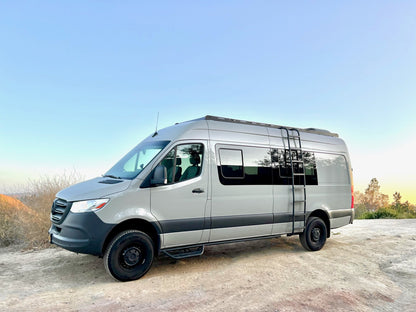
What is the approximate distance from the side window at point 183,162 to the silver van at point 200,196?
2 centimetres

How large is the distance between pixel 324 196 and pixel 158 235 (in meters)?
4.66

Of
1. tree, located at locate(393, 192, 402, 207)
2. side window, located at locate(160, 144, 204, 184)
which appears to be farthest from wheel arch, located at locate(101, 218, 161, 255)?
tree, located at locate(393, 192, 402, 207)

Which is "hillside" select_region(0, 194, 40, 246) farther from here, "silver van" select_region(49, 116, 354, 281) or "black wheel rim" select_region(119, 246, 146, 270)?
"black wheel rim" select_region(119, 246, 146, 270)

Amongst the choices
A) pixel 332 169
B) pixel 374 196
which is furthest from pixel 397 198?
pixel 332 169

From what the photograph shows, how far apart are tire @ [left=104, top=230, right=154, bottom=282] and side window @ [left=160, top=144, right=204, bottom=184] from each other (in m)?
1.13

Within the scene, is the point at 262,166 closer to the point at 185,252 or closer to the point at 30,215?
the point at 185,252

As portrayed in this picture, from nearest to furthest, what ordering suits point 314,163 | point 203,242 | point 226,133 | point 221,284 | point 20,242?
point 221,284 → point 203,242 → point 226,133 → point 314,163 → point 20,242

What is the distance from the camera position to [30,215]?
877cm

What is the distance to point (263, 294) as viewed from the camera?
459 centimetres

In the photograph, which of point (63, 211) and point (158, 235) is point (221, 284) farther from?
point (63, 211)

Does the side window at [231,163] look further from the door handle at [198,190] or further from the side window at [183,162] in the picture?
the door handle at [198,190]

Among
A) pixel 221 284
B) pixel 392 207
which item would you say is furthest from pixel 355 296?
pixel 392 207

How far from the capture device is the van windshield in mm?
5641

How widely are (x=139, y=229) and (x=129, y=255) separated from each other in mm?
473
